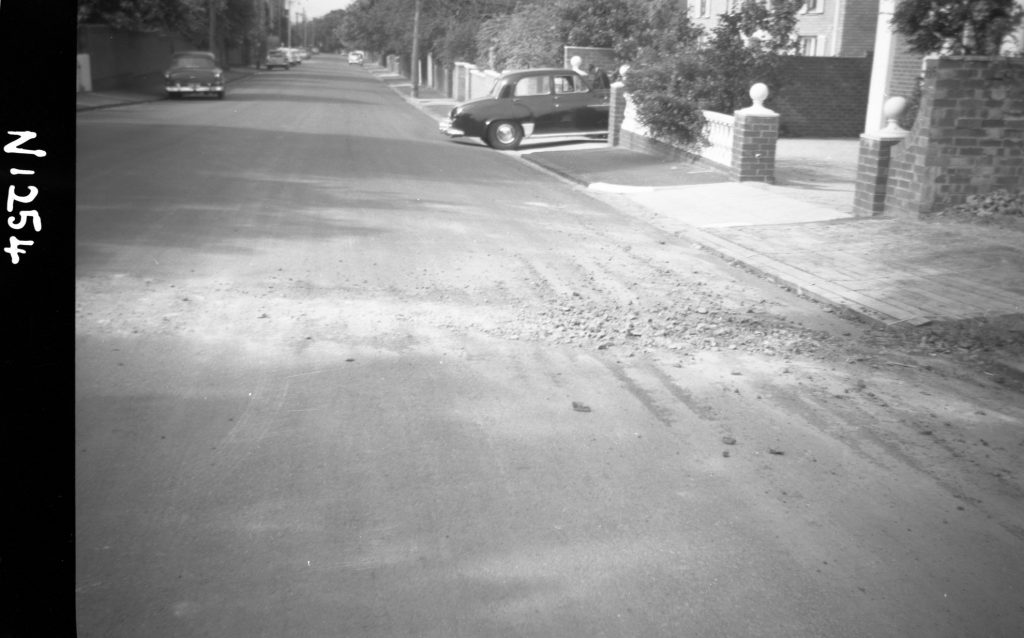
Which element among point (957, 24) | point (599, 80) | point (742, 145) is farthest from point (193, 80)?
point (957, 24)

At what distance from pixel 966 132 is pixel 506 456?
30.1 feet

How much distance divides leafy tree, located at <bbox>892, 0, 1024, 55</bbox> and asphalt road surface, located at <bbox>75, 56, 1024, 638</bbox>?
186 inches

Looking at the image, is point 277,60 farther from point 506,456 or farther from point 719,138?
point 506,456

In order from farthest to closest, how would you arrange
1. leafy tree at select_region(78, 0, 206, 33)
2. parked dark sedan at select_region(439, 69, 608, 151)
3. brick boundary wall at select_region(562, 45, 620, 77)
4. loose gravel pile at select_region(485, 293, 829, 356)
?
1. leafy tree at select_region(78, 0, 206, 33)
2. brick boundary wall at select_region(562, 45, 620, 77)
3. parked dark sedan at select_region(439, 69, 608, 151)
4. loose gravel pile at select_region(485, 293, 829, 356)

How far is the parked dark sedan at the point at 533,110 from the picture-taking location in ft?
80.3

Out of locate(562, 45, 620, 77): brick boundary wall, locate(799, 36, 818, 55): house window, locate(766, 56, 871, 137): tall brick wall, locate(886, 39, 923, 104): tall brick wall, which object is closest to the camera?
locate(886, 39, 923, 104): tall brick wall

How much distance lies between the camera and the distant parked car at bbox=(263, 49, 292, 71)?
90.7 m

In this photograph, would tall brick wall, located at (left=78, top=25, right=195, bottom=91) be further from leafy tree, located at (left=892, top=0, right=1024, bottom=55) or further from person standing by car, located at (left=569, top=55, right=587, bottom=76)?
leafy tree, located at (left=892, top=0, right=1024, bottom=55)

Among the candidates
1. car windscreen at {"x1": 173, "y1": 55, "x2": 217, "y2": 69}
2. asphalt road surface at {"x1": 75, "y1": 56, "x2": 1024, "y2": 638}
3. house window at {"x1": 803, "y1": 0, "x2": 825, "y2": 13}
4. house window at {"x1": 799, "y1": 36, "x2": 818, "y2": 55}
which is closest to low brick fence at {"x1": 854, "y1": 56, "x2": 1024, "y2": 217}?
asphalt road surface at {"x1": 75, "y1": 56, "x2": 1024, "y2": 638}

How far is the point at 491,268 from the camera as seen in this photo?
9578 millimetres

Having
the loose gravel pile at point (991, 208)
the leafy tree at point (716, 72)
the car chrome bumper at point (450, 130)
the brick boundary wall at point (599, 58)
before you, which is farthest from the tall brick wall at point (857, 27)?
the loose gravel pile at point (991, 208)

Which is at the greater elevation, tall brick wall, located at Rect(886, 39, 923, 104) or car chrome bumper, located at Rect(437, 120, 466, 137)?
tall brick wall, located at Rect(886, 39, 923, 104)

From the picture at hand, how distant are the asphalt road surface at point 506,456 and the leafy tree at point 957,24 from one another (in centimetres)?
472
